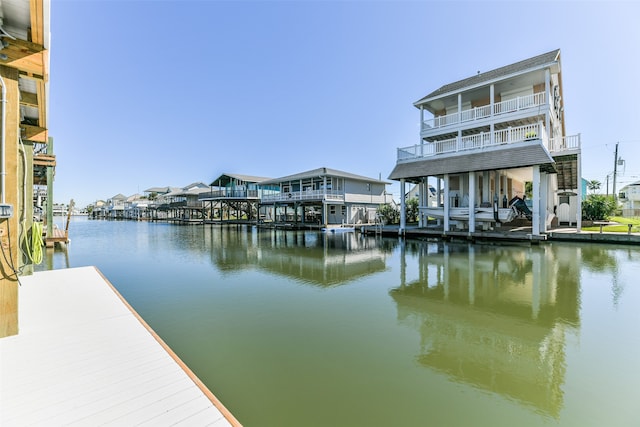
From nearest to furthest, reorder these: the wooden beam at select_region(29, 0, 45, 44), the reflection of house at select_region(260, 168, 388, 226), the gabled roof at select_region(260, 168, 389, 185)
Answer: the wooden beam at select_region(29, 0, 45, 44) < the gabled roof at select_region(260, 168, 389, 185) < the reflection of house at select_region(260, 168, 388, 226)

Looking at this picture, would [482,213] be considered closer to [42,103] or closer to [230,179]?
[42,103]

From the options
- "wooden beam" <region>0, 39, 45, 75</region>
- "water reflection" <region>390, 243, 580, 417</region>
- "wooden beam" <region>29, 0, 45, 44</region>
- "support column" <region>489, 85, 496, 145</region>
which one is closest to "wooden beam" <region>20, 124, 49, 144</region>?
"wooden beam" <region>0, 39, 45, 75</region>

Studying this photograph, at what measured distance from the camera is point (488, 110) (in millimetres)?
17328

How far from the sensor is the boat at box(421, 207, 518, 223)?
585 inches

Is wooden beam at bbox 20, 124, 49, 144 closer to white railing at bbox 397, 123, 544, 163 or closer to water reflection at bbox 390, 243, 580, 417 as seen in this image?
water reflection at bbox 390, 243, 580, 417

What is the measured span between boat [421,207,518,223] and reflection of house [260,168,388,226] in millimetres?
9786

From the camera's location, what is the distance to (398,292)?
6.75 m

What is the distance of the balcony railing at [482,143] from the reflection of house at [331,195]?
8.34m

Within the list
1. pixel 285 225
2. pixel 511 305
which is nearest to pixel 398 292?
pixel 511 305

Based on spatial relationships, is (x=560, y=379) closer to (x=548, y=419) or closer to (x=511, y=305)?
(x=548, y=419)

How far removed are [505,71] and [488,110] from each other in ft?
7.50

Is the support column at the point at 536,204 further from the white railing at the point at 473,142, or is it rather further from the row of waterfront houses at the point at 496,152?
the white railing at the point at 473,142

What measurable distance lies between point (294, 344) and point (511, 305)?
461 centimetres

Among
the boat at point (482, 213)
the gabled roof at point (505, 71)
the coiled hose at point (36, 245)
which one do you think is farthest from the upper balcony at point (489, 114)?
the coiled hose at point (36, 245)
